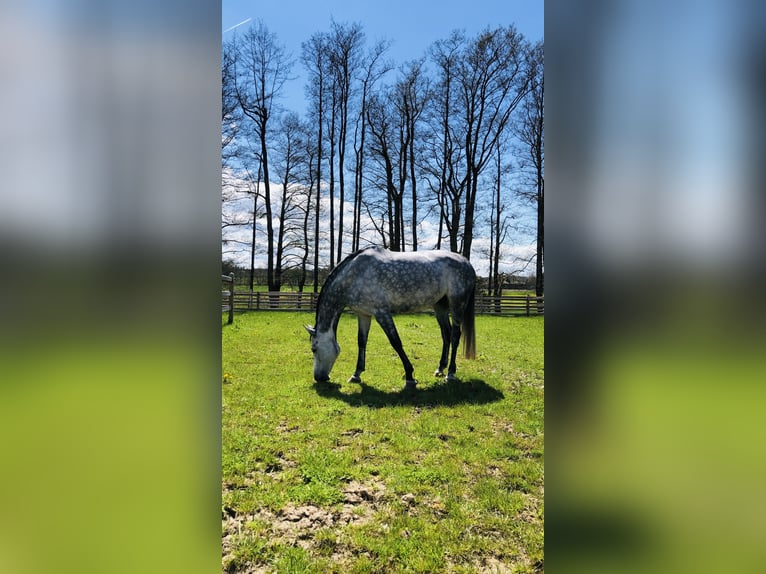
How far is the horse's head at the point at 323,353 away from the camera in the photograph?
564 cm

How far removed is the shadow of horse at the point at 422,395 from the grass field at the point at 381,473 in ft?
0.08

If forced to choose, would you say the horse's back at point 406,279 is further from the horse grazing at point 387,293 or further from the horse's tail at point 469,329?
the horse's tail at point 469,329

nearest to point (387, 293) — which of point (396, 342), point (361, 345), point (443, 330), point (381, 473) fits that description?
point (396, 342)

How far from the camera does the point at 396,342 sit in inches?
221

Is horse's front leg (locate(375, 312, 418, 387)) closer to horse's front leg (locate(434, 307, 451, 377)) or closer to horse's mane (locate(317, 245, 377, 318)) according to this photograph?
horse's front leg (locate(434, 307, 451, 377))

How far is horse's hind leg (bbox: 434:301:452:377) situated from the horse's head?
1737mm

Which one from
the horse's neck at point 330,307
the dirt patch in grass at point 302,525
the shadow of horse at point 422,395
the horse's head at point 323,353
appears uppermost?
the horse's neck at point 330,307

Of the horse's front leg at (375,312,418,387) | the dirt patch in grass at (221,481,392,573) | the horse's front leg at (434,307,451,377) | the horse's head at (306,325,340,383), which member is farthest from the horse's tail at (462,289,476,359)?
the dirt patch in grass at (221,481,392,573)

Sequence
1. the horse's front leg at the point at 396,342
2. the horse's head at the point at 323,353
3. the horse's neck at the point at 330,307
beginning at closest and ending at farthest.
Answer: the horse's front leg at the point at 396,342
the horse's head at the point at 323,353
the horse's neck at the point at 330,307

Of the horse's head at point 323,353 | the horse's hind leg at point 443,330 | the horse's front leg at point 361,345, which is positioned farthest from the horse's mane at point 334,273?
the horse's hind leg at point 443,330

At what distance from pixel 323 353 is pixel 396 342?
106cm

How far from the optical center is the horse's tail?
6.69 metres
